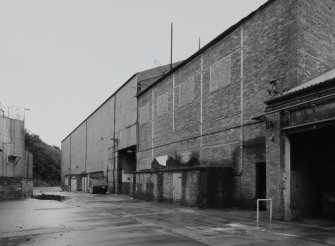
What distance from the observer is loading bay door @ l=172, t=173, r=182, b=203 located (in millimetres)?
22072

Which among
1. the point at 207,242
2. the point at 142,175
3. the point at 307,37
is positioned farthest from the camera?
the point at 142,175

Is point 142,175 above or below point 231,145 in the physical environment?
below

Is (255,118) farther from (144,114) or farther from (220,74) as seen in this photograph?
(144,114)

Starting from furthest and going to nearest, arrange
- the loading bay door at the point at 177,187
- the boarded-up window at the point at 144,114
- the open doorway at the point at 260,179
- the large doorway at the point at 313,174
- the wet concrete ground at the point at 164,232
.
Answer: the boarded-up window at the point at 144,114 → the loading bay door at the point at 177,187 → the open doorway at the point at 260,179 → the large doorway at the point at 313,174 → the wet concrete ground at the point at 164,232

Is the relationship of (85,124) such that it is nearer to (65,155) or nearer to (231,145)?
(65,155)

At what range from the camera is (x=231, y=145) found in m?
20.5

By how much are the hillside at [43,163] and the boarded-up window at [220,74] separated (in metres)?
77.5

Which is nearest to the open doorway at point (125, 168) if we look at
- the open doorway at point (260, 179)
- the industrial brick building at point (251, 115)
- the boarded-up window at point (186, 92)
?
the industrial brick building at point (251, 115)

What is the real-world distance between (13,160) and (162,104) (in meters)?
18.5

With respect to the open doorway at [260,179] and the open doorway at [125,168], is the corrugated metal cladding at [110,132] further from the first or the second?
the open doorway at [260,179]

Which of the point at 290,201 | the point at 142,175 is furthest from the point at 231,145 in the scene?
the point at 142,175

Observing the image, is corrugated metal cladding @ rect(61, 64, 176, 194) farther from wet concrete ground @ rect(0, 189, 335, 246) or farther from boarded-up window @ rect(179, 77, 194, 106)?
wet concrete ground @ rect(0, 189, 335, 246)

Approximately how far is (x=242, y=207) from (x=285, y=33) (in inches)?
346

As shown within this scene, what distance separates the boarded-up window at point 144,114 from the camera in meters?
34.4
